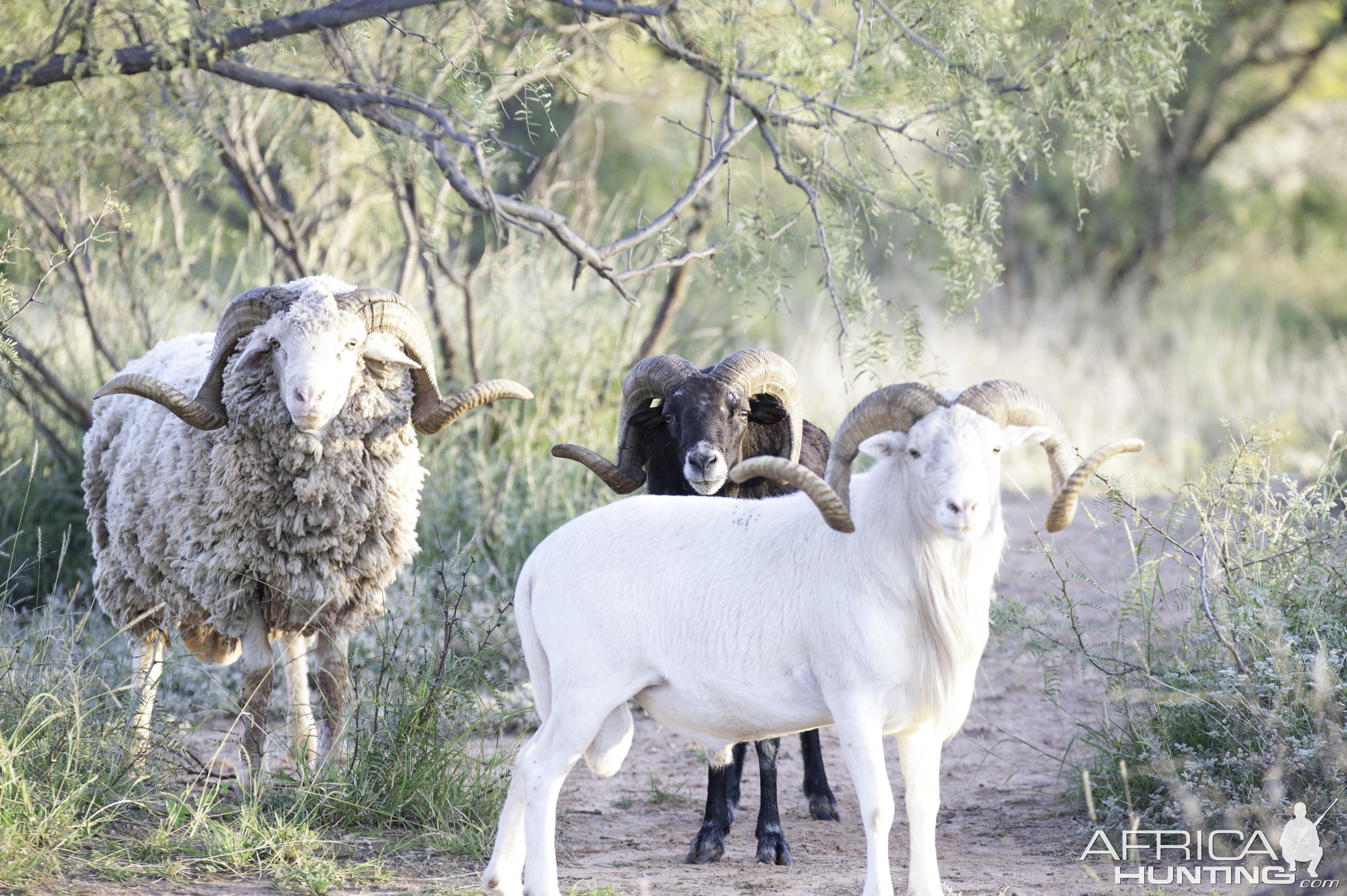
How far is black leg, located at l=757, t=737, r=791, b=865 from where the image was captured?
4906mm

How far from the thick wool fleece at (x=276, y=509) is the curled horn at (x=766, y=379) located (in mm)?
1548

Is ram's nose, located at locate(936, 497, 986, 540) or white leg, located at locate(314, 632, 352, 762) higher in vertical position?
ram's nose, located at locate(936, 497, 986, 540)

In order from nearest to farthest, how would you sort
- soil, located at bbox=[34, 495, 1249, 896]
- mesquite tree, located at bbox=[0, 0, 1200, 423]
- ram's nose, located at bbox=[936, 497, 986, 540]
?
ram's nose, located at bbox=[936, 497, 986, 540]
soil, located at bbox=[34, 495, 1249, 896]
mesquite tree, located at bbox=[0, 0, 1200, 423]

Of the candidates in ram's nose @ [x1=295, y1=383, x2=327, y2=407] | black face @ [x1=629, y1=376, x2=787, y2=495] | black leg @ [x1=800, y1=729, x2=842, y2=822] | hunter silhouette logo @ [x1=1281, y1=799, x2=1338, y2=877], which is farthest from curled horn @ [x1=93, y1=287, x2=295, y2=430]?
hunter silhouette logo @ [x1=1281, y1=799, x2=1338, y2=877]

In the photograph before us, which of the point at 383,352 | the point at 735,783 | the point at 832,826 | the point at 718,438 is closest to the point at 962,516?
the point at 718,438

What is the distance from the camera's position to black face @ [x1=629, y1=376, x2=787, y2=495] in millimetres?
5254

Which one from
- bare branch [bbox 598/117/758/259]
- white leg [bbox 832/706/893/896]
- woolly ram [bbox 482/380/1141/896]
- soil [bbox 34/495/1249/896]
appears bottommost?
soil [bbox 34/495/1249/896]

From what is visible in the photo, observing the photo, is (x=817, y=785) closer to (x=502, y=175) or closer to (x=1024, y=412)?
(x=1024, y=412)

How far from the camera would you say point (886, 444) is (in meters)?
4.04

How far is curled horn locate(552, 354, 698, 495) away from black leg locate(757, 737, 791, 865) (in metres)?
1.40

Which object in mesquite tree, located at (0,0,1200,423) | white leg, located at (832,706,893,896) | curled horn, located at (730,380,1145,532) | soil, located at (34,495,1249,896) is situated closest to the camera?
white leg, located at (832,706,893,896)

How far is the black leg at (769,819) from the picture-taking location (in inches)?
193

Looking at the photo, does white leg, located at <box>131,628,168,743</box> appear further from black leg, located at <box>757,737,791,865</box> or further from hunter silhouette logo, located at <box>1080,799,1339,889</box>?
hunter silhouette logo, located at <box>1080,799,1339,889</box>

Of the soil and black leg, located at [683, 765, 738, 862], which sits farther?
black leg, located at [683, 765, 738, 862]
